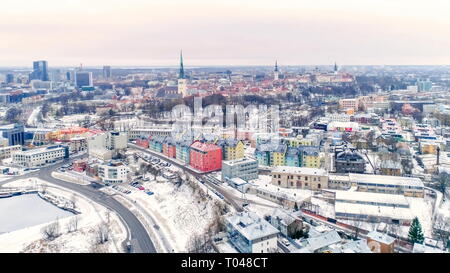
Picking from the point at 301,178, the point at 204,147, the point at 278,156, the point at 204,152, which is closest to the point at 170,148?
the point at 204,147

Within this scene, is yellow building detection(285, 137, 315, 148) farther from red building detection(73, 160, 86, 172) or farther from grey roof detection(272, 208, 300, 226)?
red building detection(73, 160, 86, 172)

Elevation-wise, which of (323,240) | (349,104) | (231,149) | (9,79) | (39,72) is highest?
(39,72)

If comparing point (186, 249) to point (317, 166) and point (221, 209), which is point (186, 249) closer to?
point (221, 209)

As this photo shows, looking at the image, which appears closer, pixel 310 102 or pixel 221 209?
pixel 221 209

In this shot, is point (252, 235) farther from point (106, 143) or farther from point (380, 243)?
point (106, 143)

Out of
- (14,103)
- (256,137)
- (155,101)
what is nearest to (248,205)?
(256,137)
